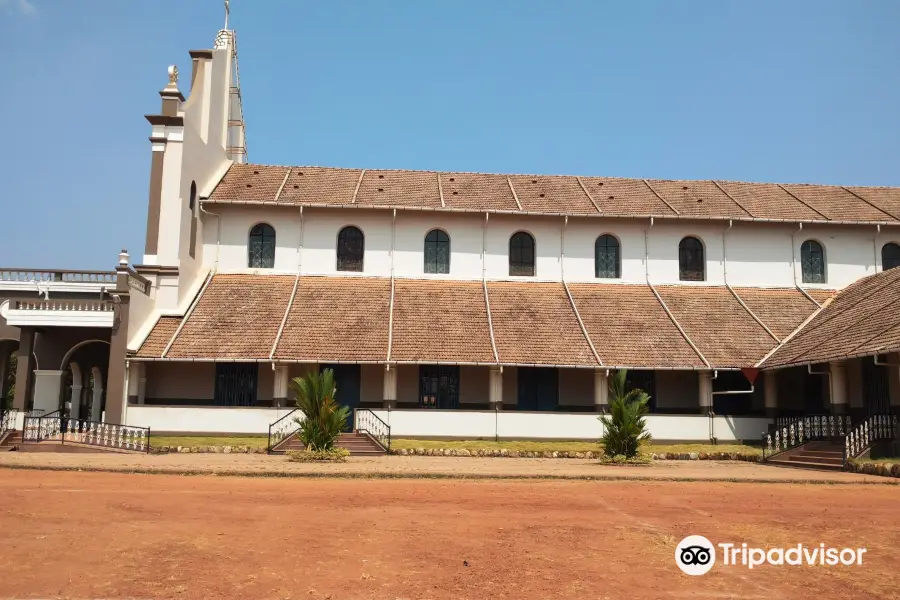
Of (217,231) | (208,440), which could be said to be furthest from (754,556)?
(217,231)

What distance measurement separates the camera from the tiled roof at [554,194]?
29.9 meters

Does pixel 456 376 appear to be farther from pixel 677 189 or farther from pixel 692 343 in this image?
pixel 677 189

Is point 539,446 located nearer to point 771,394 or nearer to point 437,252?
point 771,394

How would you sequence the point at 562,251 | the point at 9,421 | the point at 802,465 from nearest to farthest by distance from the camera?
the point at 802,465 → the point at 9,421 → the point at 562,251

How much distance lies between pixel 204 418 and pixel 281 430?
8.65 feet

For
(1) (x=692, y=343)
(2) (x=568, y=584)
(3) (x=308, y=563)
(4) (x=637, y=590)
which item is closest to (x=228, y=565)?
(3) (x=308, y=563)

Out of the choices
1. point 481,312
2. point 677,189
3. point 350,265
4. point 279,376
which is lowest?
point 279,376

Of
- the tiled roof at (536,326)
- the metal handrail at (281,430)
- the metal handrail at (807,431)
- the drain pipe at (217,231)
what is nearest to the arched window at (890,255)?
the metal handrail at (807,431)

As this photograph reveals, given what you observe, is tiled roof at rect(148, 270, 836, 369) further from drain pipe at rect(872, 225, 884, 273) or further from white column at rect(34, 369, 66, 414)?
drain pipe at rect(872, 225, 884, 273)

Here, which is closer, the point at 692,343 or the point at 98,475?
the point at 98,475

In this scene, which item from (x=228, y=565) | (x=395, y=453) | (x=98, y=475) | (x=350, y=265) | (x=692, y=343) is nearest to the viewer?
(x=228, y=565)

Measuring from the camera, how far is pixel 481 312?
27.1 m

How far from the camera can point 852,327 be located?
23031mm

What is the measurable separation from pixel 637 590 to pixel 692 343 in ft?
64.5
